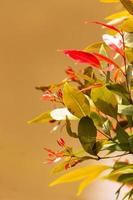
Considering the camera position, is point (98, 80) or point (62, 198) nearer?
point (98, 80)

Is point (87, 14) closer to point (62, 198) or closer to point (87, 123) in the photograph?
point (62, 198)

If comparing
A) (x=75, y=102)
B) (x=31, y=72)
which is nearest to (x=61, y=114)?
(x=75, y=102)

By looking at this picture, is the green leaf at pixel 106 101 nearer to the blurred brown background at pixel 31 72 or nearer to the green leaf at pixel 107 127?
the green leaf at pixel 107 127

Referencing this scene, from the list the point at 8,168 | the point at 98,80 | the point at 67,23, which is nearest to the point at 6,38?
the point at 67,23

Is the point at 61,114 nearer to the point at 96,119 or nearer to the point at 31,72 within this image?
the point at 96,119

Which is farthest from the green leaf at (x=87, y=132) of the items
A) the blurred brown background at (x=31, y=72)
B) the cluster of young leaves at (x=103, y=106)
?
the blurred brown background at (x=31, y=72)

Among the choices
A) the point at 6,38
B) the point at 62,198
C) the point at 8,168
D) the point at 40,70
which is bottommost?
the point at 62,198
